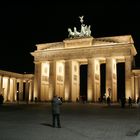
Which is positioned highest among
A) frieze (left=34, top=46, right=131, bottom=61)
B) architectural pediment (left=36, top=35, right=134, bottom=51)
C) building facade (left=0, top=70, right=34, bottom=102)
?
architectural pediment (left=36, top=35, right=134, bottom=51)

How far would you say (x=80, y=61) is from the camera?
77312 millimetres

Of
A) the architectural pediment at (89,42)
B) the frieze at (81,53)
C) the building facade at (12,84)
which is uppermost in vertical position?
the architectural pediment at (89,42)

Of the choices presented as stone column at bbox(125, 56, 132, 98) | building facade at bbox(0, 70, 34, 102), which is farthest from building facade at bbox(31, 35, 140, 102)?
building facade at bbox(0, 70, 34, 102)

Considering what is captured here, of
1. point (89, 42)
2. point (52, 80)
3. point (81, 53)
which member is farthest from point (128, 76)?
point (52, 80)

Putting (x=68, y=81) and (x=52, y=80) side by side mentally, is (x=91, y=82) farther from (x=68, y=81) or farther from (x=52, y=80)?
(x=52, y=80)

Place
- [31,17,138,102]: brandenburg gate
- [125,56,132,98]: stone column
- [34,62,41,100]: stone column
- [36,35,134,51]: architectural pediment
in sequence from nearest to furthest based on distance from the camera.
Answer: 1. [125,56,132,98]: stone column
2. [31,17,138,102]: brandenburg gate
3. [36,35,134,51]: architectural pediment
4. [34,62,41,100]: stone column

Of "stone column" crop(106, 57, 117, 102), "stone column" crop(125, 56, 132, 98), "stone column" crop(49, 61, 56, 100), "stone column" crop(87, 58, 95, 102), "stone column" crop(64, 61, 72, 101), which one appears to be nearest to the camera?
"stone column" crop(125, 56, 132, 98)

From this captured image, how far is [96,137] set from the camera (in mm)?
13953

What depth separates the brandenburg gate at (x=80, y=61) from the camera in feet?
227

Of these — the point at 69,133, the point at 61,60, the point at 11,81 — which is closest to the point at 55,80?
the point at 61,60

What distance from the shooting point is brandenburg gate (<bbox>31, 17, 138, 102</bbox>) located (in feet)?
227

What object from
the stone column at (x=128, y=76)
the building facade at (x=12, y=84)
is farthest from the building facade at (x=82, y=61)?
the building facade at (x=12, y=84)

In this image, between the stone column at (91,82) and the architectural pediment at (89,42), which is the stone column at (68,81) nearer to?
the architectural pediment at (89,42)

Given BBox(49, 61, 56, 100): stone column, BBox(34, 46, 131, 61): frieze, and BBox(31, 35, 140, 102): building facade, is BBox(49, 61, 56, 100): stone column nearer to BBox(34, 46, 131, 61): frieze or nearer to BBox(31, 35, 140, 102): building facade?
BBox(31, 35, 140, 102): building facade
